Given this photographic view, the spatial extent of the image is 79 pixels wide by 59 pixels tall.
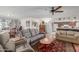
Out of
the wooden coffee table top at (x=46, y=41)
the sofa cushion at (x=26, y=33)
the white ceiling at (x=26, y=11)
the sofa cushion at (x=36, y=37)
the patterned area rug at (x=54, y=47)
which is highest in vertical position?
the white ceiling at (x=26, y=11)

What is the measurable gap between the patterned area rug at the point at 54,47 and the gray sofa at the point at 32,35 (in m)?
0.08

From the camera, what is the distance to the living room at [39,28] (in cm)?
194

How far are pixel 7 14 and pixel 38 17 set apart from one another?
515mm

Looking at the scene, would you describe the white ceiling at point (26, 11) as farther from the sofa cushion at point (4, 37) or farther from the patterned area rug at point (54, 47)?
the patterned area rug at point (54, 47)

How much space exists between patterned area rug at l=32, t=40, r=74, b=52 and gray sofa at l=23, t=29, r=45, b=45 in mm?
84

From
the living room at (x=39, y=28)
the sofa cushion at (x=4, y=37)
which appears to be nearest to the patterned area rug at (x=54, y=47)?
the living room at (x=39, y=28)

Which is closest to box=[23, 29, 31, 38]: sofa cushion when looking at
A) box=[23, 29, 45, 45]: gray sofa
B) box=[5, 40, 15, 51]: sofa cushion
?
box=[23, 29, 45, 45]: gray sofa

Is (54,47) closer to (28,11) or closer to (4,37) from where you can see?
(28,11)

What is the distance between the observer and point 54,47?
1.99 meters

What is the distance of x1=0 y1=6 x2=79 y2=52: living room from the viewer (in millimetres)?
1943

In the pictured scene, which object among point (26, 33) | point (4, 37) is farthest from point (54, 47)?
point (4, 37)
